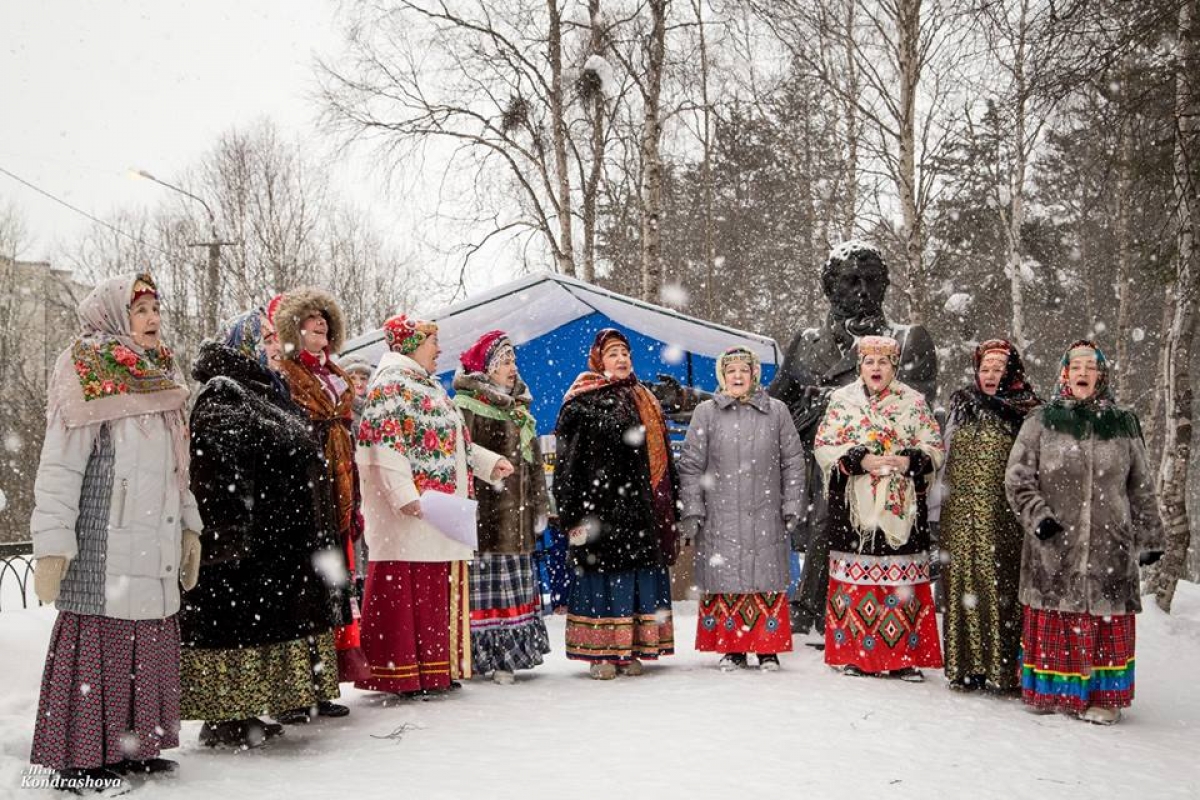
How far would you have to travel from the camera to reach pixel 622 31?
13766 millimetres

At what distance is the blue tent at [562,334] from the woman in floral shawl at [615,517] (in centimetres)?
279

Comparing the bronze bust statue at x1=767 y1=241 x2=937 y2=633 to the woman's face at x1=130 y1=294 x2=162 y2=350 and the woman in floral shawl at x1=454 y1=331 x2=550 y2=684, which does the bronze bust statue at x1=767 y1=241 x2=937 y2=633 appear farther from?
the woman's face at x1=130 y1=294 x2=162 y2=350

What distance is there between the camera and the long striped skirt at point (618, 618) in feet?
17.0

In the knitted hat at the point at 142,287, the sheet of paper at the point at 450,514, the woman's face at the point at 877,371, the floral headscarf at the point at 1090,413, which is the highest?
the knitted hat at the point at 142,287

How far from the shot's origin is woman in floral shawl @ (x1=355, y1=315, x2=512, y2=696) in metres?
4.53

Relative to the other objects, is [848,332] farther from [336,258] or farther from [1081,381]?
[336,258]

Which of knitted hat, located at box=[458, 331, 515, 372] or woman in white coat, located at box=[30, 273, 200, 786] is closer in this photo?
woman in white coat, located at box=[30, 273, 200, 786]

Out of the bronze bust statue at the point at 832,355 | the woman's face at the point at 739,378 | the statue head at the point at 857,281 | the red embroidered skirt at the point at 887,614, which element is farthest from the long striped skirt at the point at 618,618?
the statue head at the point at 857,281

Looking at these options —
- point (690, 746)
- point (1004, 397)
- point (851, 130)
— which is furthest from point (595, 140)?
point (690, 746)

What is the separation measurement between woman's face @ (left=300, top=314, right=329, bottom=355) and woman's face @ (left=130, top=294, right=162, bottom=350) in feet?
2.64

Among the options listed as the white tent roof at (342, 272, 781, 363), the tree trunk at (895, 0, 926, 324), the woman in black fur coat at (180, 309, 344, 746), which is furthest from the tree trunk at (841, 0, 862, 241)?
the woman in black fur coat at (180, 309, 344, 746)

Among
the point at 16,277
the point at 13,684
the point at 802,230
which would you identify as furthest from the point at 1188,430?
the point at 16,277

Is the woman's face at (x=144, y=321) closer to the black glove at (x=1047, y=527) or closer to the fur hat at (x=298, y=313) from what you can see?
the fur hat at (x=298, y=313)

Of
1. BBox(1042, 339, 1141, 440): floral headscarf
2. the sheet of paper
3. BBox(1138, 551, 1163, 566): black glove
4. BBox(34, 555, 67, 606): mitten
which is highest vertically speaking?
BBox(1042, 339, 1141, 440): floral headscarf
